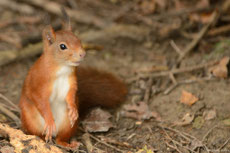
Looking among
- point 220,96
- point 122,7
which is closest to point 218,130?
point 220,96

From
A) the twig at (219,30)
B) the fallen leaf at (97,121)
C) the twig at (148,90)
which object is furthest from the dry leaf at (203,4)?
the fallen leaf at (97,121)

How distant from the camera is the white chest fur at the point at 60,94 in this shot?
2525mm

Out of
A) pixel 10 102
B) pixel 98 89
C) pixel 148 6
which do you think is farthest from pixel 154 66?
pixel 10 102

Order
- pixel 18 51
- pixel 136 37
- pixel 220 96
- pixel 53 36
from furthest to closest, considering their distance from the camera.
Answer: pixel 136 37, pixel 18 51, pixel 220 96, pixel 53 36

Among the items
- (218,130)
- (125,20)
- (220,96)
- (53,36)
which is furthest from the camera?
(125,20)

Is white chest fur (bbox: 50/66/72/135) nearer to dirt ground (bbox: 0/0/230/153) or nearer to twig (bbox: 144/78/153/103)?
dirt ground (bbox: 0/0/230/153)

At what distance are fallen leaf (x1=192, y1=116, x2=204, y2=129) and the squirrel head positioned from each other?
121 cm

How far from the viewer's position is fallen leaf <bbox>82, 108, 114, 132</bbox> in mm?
2898

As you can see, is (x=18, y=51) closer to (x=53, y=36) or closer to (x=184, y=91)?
(x=53, y=36)

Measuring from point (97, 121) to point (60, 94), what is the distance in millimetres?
546

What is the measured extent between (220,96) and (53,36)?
1.67 metres

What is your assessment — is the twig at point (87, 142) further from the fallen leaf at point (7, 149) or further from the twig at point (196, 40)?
the twig at point (196, 40)

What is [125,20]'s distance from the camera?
4.77 metres

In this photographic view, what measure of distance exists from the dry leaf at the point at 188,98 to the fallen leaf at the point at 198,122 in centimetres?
20
